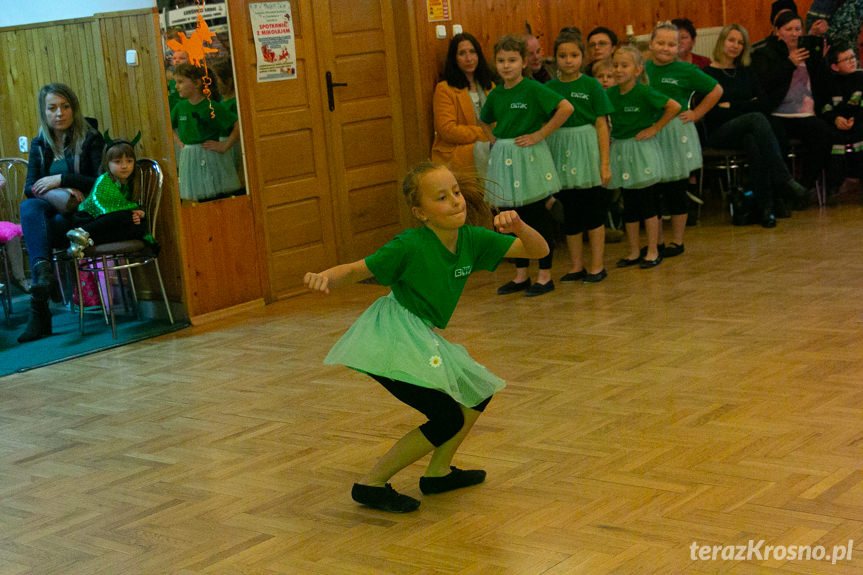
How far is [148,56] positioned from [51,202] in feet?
3.48

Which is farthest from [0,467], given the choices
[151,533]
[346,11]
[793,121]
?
[793,121]

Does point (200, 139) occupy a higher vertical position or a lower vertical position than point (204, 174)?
higher

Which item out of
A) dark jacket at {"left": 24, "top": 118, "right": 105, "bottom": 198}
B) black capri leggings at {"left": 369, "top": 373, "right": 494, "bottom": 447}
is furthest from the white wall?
black capri leggings at {"left": 369, "top": 373, "right": 494, "bottom": 447}

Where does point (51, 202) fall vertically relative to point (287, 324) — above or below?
above

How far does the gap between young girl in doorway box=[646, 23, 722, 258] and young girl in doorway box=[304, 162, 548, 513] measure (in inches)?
150

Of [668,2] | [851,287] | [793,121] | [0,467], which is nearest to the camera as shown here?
[0,467]

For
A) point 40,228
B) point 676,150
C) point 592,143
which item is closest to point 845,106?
point 676,150

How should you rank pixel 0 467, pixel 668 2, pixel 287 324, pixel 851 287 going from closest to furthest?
pixel 0 467 < pixel 851 287 < pixel 287 324 < pixel 668 2

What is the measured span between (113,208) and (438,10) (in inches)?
109

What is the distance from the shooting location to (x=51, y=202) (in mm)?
6500

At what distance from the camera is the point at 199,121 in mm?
6449

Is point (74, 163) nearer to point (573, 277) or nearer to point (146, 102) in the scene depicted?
point (146, 102)

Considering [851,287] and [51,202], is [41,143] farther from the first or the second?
[851,287]

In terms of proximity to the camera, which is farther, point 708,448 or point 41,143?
point 41,143
